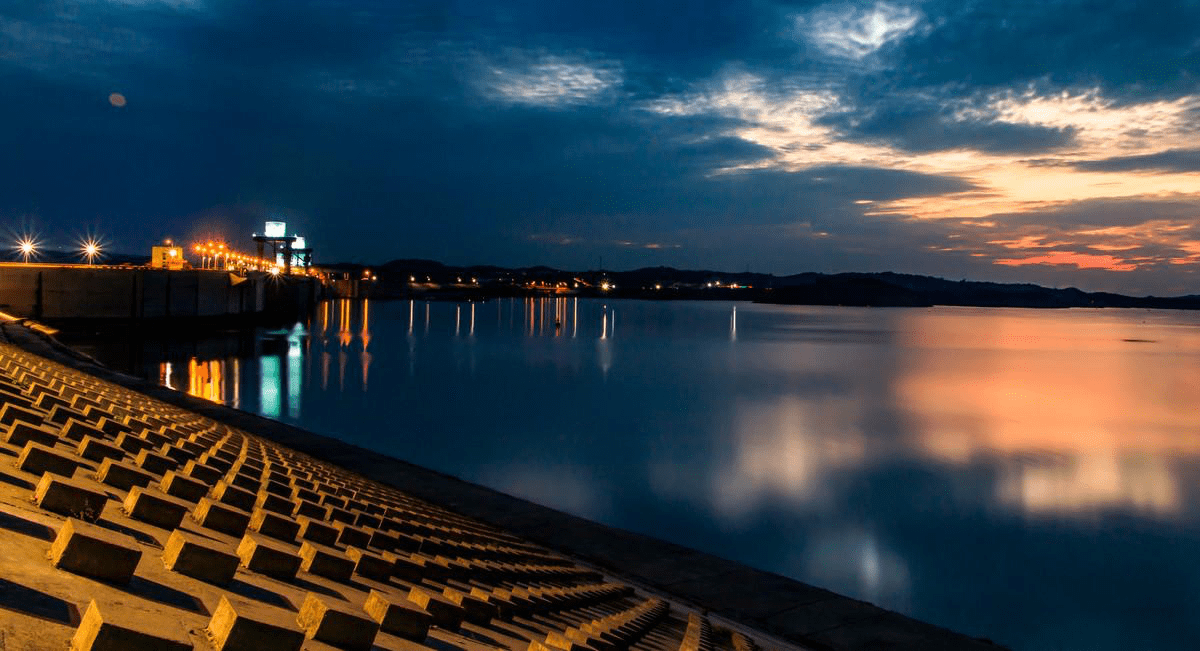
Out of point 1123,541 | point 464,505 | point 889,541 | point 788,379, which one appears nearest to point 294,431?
point 464,505

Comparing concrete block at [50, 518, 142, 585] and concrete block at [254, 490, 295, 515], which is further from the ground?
concrete block at [50, 518, 142, 585]

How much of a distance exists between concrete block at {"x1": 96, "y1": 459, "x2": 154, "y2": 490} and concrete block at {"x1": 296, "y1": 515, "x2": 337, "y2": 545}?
3.67 feet

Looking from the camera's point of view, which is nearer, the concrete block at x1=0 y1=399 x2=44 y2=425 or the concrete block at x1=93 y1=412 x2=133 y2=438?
the concrete block at x1=0 y1=399 x2=44 y2=425

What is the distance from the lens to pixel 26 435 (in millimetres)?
6516

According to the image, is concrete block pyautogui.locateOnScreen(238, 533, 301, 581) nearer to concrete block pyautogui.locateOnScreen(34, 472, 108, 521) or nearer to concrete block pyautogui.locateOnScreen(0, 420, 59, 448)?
concrete block pyautogui.locateOnScreen(34, 472, 108, 521)

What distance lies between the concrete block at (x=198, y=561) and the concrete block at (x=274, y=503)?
2.64 meters

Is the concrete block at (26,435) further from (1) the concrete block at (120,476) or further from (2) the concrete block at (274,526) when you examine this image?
(2) the concrete block at (274,526)

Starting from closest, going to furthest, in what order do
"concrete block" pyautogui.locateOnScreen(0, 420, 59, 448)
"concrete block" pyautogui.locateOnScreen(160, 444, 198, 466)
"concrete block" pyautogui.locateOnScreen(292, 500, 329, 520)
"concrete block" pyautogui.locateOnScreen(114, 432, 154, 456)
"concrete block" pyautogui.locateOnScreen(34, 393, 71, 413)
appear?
"concrete block" pyautogui.locateOnScreen(0, 420, 59, 448), "concrete block" pyautogui.locateOnScreen(292, 500, 329, 520), "concrete block" pyautogui.locateOnScreen(114, 432, 154, 456), "concrete block" pyautogui.locateOnScreen(160, 444, 198, 466), "concrete block" pyautogui.locateOnScreen(34, 393, 71, 413)

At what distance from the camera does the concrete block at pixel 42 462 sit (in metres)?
5.38

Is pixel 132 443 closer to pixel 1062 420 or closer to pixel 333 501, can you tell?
pixel 333 501

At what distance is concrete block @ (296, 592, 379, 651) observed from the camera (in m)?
3.62

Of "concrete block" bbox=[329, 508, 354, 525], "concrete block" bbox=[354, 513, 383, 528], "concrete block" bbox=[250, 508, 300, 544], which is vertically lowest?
"concrete block" bbox=[354, 513, 383, 528]

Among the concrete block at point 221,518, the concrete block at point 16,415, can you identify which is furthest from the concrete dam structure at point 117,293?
the concrete block at point 221,518

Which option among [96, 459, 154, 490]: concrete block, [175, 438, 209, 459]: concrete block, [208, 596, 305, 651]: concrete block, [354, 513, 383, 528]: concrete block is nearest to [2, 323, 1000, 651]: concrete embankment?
[354, 513, 383, 528]: concrete block
